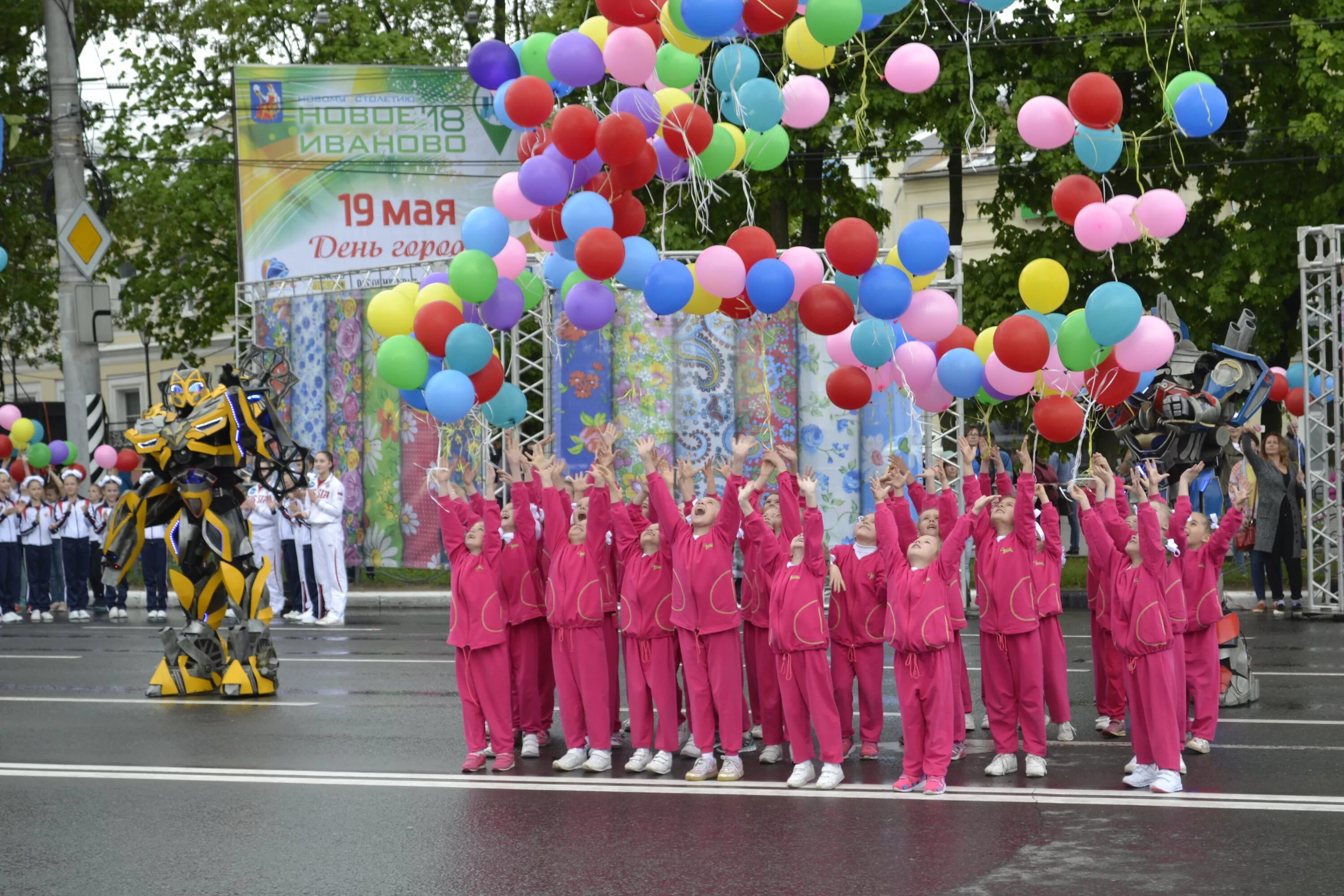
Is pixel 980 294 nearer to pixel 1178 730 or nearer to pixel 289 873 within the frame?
pixel 1178 730

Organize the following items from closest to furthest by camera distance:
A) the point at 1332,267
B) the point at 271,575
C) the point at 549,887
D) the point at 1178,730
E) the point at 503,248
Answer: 1. the point at 549,887
2. the point at 1178,730
3. the point at 503,248
4. the point at 1332,267
5. the point at 271,575

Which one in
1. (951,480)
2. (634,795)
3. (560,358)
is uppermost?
(560,358)

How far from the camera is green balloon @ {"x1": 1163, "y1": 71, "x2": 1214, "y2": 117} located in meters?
9.23

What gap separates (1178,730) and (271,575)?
42.5ft

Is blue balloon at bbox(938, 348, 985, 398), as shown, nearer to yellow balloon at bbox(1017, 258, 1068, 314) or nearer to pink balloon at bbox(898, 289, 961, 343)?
pink balloon at bbox(898, 289, 961, 343)

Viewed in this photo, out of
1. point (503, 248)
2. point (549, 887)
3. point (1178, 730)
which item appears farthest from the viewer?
point (503, 248)

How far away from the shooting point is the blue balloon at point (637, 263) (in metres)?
9.77

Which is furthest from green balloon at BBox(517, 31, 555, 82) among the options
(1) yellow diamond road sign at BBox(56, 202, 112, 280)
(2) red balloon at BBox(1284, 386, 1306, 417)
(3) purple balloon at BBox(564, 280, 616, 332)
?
(1) yellow diamond road sign at BBox(56, 202, 112, 280)

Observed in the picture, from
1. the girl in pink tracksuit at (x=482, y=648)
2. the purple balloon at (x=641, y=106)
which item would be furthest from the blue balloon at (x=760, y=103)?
the girl in pink tracksuit at (x=482, y=648)

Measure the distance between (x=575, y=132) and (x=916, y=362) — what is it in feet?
8.53

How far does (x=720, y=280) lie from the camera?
31.1 ft

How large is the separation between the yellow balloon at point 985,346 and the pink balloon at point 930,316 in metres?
0.27

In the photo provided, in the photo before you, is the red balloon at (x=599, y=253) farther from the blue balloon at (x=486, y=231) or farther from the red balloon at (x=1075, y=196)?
the red balloon at (x=1075, y=196)

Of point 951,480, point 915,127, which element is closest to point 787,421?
point 951,480
